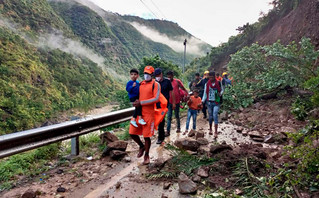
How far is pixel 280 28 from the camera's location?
2000 cm

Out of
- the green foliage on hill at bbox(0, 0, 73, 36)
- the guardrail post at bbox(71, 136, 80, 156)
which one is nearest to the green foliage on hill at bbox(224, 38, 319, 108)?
the guardrail post at bbox(71, 136, 80, 156)

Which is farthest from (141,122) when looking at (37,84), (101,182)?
(37,84)

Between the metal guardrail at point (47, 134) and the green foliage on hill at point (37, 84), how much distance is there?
786 inches

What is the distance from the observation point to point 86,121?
172 inches

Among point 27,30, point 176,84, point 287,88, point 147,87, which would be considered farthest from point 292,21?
point 27,30

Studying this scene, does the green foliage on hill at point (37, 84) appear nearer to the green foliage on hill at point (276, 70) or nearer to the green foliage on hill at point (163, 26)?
the green foliage on hill at point (276, 70)

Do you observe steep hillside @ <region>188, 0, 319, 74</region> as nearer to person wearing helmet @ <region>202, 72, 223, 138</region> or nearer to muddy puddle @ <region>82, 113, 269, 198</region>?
person wearing helmet @ <region>202, 72, 223, 138</region>

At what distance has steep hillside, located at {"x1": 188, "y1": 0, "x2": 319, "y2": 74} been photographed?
13.4 metres

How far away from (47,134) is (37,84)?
1388 inches

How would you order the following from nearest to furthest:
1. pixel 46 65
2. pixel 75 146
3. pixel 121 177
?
pixel 121 177, pixel 75 146, pixel 46 65

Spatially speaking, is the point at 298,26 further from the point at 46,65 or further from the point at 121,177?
the point at 46,65

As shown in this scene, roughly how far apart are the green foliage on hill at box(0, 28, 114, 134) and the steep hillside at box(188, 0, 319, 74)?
19760 mm

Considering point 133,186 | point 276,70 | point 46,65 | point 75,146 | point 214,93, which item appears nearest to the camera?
point 133,186

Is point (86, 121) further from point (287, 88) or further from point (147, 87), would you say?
point (287, 88)
